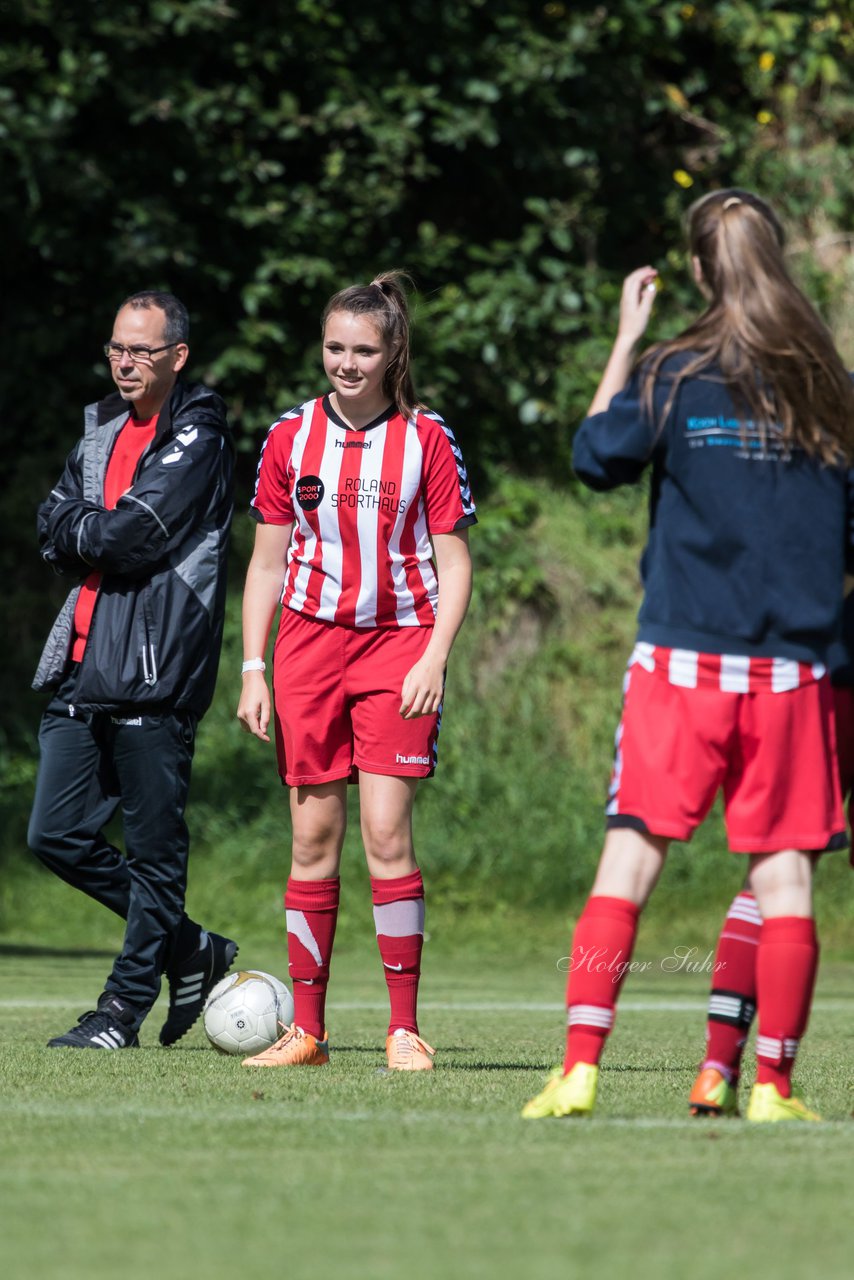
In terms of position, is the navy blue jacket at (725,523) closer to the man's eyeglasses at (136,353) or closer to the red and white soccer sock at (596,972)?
the red and white soccer sock at (596,972)

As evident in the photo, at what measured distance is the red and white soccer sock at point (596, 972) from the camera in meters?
4.07

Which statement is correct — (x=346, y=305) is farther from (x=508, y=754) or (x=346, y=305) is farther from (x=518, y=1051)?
(x=508, y=754)

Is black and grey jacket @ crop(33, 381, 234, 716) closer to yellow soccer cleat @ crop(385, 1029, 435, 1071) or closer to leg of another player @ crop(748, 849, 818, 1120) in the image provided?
yellow soccer cleat @ crop(385, 1029, 435, 1071)

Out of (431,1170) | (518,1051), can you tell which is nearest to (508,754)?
(518,1051)

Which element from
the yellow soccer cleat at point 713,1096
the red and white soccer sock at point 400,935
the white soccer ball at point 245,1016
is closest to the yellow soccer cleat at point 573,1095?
the yellow soccer cleat at point 713,1096

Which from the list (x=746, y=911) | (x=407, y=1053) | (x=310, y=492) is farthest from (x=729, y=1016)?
(x=310, y=492)

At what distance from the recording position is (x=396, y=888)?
18.8 feet

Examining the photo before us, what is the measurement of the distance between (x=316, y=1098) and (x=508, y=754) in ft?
34.0

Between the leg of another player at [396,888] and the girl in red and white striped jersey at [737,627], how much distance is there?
154 cm

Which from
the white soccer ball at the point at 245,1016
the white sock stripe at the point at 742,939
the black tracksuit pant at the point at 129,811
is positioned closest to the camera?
the white sock stripe at the point at 742,939

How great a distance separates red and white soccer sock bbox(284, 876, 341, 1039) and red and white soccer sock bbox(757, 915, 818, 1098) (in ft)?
6.39

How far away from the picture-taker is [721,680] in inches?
159

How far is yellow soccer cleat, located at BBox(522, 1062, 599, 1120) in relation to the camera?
4.07m

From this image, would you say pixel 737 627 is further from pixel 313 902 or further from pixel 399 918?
pixel 313 902
